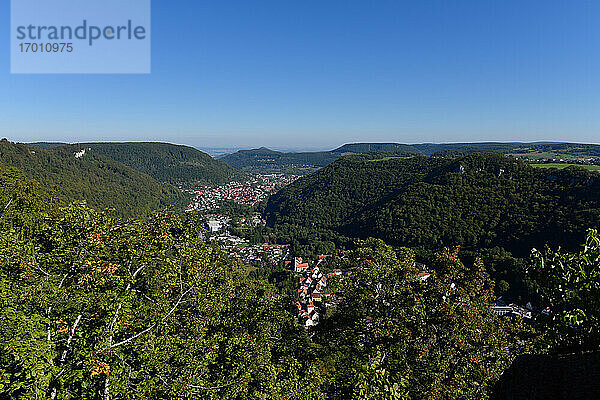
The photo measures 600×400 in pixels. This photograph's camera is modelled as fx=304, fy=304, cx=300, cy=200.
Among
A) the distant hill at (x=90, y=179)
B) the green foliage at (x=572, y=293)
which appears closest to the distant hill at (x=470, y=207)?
the distant hill at (x=90, y=179)

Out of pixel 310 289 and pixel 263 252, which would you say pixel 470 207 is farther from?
pixel 263 252

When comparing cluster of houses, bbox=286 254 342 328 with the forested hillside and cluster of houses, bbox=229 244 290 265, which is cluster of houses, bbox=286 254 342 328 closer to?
cluster of houses, bbox=229 244 290 265

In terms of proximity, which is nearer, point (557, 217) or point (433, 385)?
point (433, 385)

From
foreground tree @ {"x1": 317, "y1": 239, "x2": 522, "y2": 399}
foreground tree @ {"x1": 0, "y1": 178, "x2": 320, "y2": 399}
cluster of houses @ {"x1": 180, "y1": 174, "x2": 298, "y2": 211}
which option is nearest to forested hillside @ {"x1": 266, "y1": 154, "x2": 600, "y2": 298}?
foreground tree @ {"x1": 317, "y1": 239, "x2": 522, "y2": 399}

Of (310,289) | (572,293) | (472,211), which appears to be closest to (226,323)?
(572,293)

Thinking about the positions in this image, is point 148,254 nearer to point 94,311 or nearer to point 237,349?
point 94,311

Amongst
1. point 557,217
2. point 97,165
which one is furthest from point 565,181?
point 97,165
